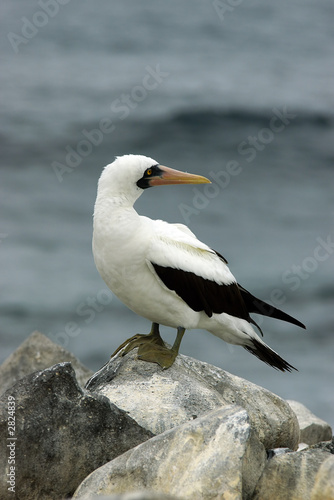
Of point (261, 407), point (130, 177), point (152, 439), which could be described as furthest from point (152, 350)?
point (152, 439)

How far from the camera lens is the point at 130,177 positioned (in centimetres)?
668

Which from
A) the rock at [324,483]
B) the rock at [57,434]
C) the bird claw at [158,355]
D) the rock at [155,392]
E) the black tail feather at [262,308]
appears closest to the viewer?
the rock at [324,483]

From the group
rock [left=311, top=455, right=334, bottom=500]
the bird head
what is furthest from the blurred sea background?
rock [left=311, top=455, right=334, bottom=500]

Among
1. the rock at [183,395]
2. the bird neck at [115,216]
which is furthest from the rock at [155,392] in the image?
the bird neck at [115,216]

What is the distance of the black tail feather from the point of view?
7.29 m

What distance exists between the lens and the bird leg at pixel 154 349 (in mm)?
6641

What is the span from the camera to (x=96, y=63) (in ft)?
79.7

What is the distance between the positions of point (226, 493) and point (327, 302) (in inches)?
430

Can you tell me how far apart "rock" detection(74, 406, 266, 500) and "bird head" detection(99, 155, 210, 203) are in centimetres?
254

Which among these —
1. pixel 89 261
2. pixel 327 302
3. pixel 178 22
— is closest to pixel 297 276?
pixel 327 302

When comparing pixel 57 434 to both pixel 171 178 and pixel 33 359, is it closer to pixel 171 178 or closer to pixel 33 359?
pixel 171 178

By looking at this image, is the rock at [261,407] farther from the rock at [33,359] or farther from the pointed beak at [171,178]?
the rock at [33,359]

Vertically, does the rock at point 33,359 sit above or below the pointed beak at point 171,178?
below

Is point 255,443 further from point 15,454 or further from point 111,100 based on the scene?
point 111,100
